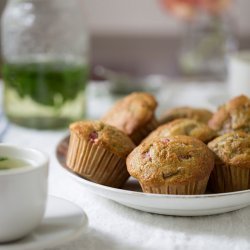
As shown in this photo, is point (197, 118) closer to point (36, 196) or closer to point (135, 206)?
point (135, 206)

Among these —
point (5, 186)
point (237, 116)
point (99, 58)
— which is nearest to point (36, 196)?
point (5, 186)

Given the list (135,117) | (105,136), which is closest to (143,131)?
(135,117)

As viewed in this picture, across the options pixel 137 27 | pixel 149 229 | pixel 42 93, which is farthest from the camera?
pixel 137 27

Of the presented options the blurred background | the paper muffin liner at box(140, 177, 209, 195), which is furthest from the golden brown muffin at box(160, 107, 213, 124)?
the blurred background

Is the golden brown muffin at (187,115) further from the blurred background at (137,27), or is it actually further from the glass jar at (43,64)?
the blurred background at (137,27)

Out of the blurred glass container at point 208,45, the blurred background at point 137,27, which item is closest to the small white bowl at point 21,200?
the blurred glass container at point 208,45

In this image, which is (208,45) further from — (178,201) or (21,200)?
(21,200)
